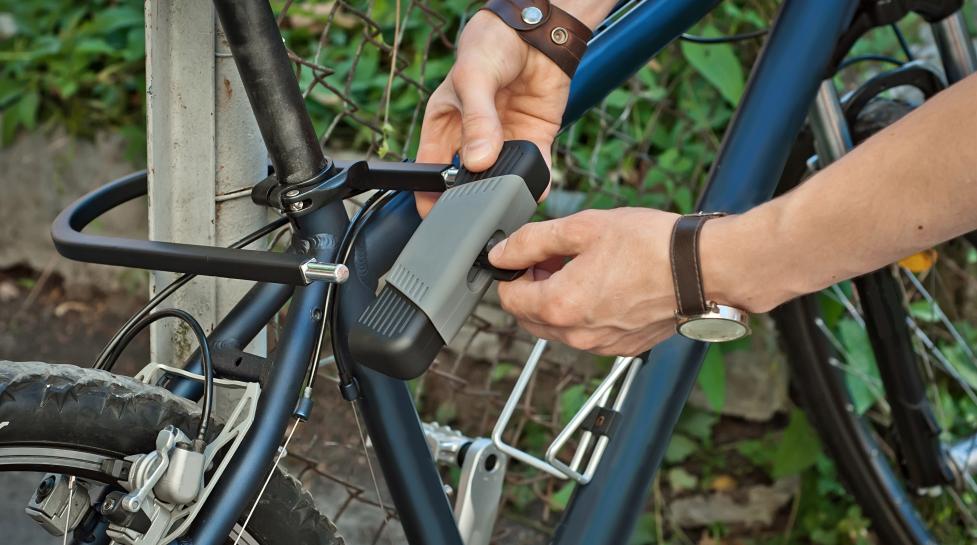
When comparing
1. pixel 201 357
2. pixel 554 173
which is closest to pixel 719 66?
pixel 554 173

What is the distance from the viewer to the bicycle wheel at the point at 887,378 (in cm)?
147

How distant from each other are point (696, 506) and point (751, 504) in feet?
0.36

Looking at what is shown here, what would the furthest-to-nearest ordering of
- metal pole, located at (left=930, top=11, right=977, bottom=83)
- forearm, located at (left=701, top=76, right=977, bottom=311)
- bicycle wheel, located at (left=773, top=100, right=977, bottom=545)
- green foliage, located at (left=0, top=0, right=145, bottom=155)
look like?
1. green foliage, located at (left=0, top=0, right=145, bottom=155)
2. bicycle wheel, located at (left=773, top=100, right=977, bottom=545)
3. metal pole, located at (left=930, top=11, right=977, bottom=83)
4. forearm, located at (left=701, top=76, right=977, bottom=311)

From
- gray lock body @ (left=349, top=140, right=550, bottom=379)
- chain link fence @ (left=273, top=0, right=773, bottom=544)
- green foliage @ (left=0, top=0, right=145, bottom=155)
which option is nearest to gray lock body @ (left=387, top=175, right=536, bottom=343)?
gray lock body @ (left=349, top=140, right=550, bottom=379)

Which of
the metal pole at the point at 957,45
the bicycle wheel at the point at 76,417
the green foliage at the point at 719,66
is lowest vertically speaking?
the bicycle wheel at the point at 76,417

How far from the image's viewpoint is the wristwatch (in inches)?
30.2

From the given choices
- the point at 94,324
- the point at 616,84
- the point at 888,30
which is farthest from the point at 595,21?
the point at 94,324

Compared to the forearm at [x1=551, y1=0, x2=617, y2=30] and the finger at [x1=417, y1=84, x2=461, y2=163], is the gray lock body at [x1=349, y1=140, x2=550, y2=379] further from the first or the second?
the forearm at [x1=551, y1=0, x2=617, y2=30]

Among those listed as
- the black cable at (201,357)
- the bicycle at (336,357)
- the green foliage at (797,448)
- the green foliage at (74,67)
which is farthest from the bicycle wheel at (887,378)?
the green foliage at (74,67)

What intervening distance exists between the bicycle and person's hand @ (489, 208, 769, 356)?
0.10 feet

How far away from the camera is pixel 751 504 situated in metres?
→ 1.96

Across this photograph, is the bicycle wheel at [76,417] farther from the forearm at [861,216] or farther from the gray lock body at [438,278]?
the forearm at [861,216]

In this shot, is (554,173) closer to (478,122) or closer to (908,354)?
(908,354)

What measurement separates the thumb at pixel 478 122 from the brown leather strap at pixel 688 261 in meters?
0.17
